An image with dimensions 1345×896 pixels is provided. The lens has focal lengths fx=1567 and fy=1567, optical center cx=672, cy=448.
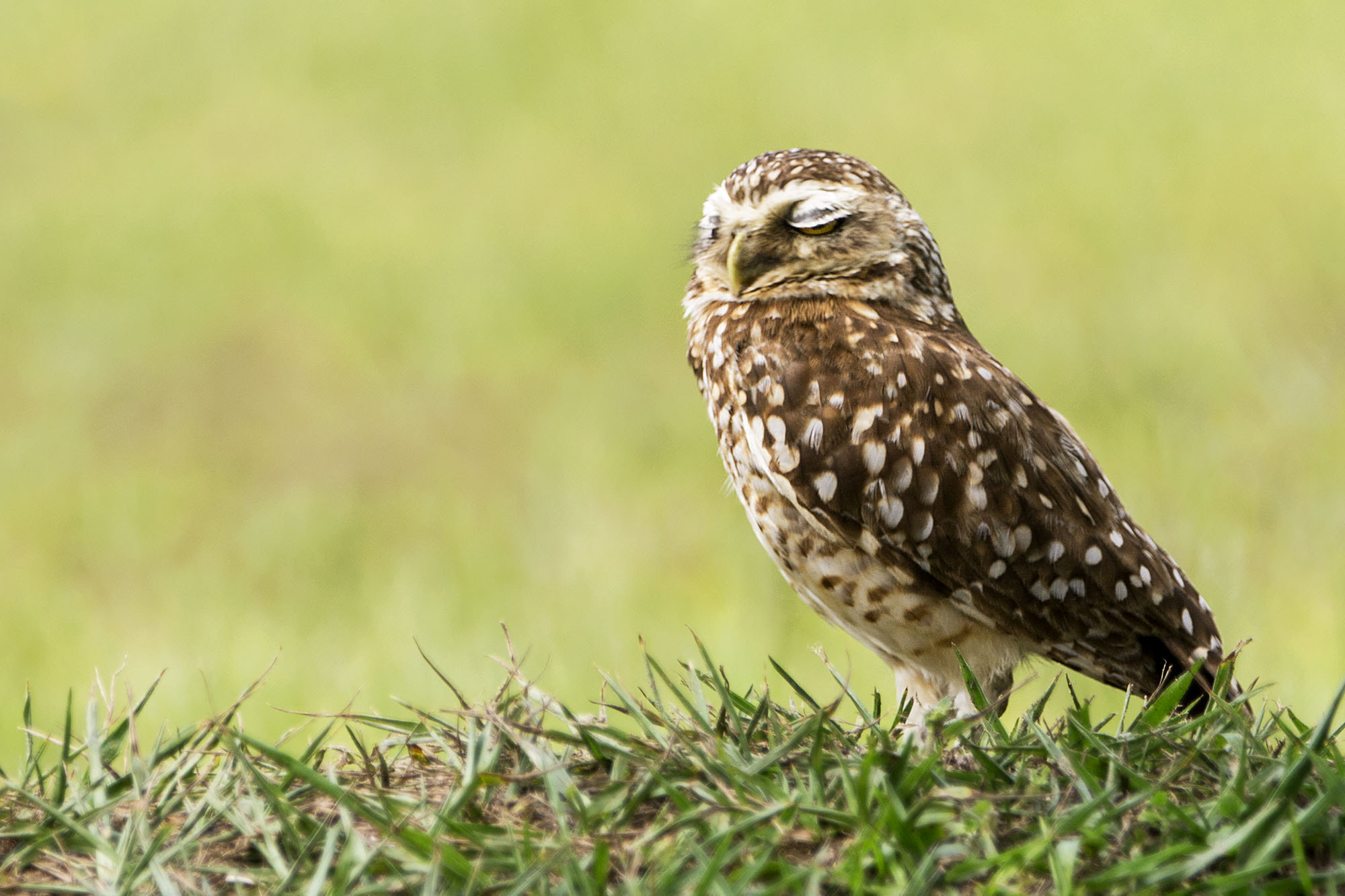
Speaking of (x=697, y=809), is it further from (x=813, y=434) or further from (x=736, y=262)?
(x=736, y=262)

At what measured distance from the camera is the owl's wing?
340 cm

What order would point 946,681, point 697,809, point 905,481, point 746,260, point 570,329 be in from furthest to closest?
1. point 570,329
2. point 746,260
3. point 946,681
4. point 905,481
5. point 697,809

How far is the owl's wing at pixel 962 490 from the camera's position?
3.40m

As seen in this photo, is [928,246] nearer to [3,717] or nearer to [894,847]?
[894,847]

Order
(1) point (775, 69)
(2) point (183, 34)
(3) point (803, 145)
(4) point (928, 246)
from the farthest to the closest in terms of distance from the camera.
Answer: (2) point (183, 34), (1) point (775, 69), (3) point (803, 145), (4) point (928, 246)

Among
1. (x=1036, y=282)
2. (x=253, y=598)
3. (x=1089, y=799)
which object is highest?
(x=1036, y=282)

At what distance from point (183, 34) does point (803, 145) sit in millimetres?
7055

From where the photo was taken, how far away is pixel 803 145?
455 inches

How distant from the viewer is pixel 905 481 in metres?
3.40

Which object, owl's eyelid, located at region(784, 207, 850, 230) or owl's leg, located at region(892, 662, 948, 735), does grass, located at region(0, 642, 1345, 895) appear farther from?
owl's eyelid, located at region(784, 207, 850, 230)

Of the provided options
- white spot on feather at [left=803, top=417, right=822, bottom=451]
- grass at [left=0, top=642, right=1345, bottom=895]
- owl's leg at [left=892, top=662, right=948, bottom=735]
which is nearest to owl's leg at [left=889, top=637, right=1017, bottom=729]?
owl's leg at [left=892, top=662, right=948, bottom=735]

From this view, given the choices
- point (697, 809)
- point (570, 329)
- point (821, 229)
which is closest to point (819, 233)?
point (821, 229)

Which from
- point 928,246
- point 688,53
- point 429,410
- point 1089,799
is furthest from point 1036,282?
point 1089,799

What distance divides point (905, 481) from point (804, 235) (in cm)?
72
